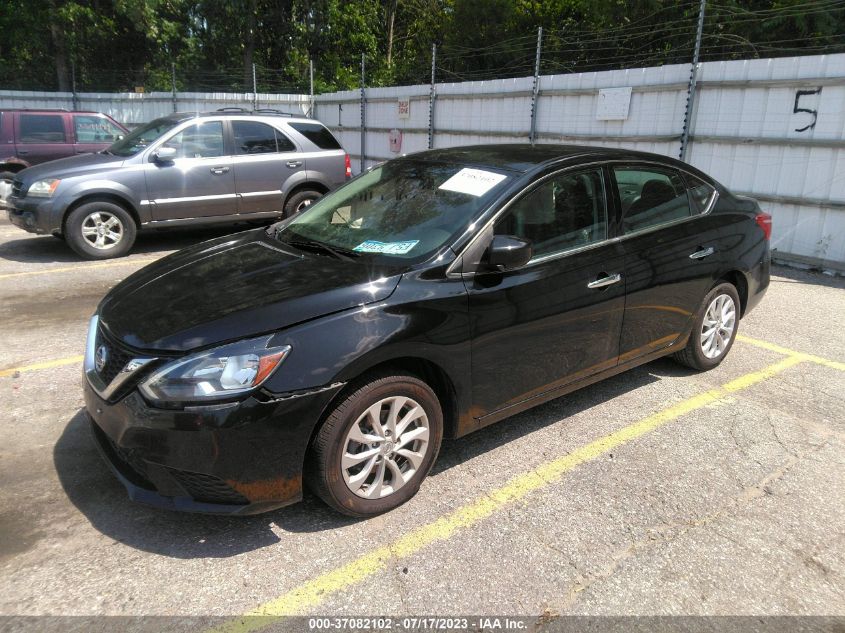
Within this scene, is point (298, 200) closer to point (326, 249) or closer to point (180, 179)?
point (180, 179)

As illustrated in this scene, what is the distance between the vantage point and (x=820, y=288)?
753 centimetres

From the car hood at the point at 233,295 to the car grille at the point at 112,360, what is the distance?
0.05 metres

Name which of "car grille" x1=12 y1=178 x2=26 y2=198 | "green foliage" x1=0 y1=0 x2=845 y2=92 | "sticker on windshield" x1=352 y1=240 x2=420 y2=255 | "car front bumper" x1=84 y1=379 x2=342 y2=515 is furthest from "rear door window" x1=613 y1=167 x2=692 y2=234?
"green foliage" x1=0 y1=0 x2=845 y2=92

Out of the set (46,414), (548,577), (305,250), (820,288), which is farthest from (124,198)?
(820,288)

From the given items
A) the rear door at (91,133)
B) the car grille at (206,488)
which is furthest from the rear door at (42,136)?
the car grille at (206,488)

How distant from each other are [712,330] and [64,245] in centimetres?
838

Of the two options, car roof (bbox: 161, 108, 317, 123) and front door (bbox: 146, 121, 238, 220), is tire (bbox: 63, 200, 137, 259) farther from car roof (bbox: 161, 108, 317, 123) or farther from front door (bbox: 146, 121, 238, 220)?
car roof (bbox: 161, 108, 317, 123)

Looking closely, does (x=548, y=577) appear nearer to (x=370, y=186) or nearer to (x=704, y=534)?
(x=704, y=534)

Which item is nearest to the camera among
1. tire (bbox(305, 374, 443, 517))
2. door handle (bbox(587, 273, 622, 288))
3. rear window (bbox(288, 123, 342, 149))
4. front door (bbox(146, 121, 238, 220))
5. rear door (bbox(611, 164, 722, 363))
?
tire (bbox(305, 374, 443, 517))

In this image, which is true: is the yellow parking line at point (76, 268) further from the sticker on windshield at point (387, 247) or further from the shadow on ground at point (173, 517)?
the sticker on windshield at point (387, 247)

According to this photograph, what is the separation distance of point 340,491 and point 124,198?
6.67 meters

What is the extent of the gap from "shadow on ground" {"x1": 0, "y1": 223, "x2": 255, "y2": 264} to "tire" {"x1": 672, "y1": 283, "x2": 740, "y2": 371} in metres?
6.84

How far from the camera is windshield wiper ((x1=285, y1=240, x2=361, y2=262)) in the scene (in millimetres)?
3350

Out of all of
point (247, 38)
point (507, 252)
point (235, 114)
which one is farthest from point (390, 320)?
point (247, 38)
